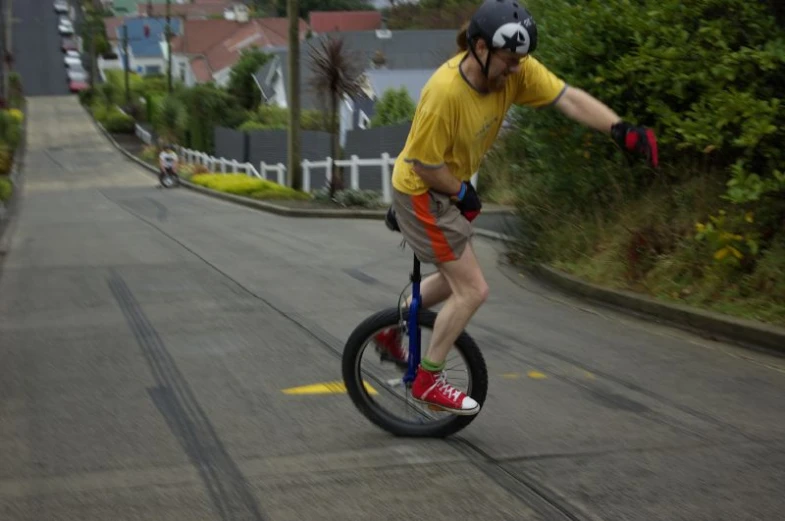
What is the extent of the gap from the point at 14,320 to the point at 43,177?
41208 millimetres

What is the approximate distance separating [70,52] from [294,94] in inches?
3695

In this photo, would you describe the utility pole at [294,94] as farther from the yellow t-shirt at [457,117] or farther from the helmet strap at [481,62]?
the helmet strap at [481,62]

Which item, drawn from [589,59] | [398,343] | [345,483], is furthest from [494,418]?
[589,59]

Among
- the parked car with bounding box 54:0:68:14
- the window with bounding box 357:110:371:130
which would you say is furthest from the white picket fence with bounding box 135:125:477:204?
the parked car with bounding box 54:0:68:14

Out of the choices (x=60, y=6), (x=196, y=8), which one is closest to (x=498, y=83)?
(x=60, y=6)

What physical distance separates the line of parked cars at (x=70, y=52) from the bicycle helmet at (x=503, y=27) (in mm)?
103526

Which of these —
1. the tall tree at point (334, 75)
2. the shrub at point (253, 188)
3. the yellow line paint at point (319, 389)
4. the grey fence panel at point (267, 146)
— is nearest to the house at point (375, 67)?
the grey fence panel at point (267, 146)

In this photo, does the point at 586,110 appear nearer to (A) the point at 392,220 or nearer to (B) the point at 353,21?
(A) the point at 392,220

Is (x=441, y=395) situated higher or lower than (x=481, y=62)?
lower

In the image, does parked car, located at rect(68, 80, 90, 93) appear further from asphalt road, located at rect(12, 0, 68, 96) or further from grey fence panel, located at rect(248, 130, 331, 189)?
grey fence panel, located at rect(248, 130, 331, 189)

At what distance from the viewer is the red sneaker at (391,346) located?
20.4 feet

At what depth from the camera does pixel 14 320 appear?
1039 centimetres

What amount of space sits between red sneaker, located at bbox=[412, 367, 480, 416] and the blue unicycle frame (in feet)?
0.47

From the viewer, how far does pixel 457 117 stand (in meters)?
5.59
